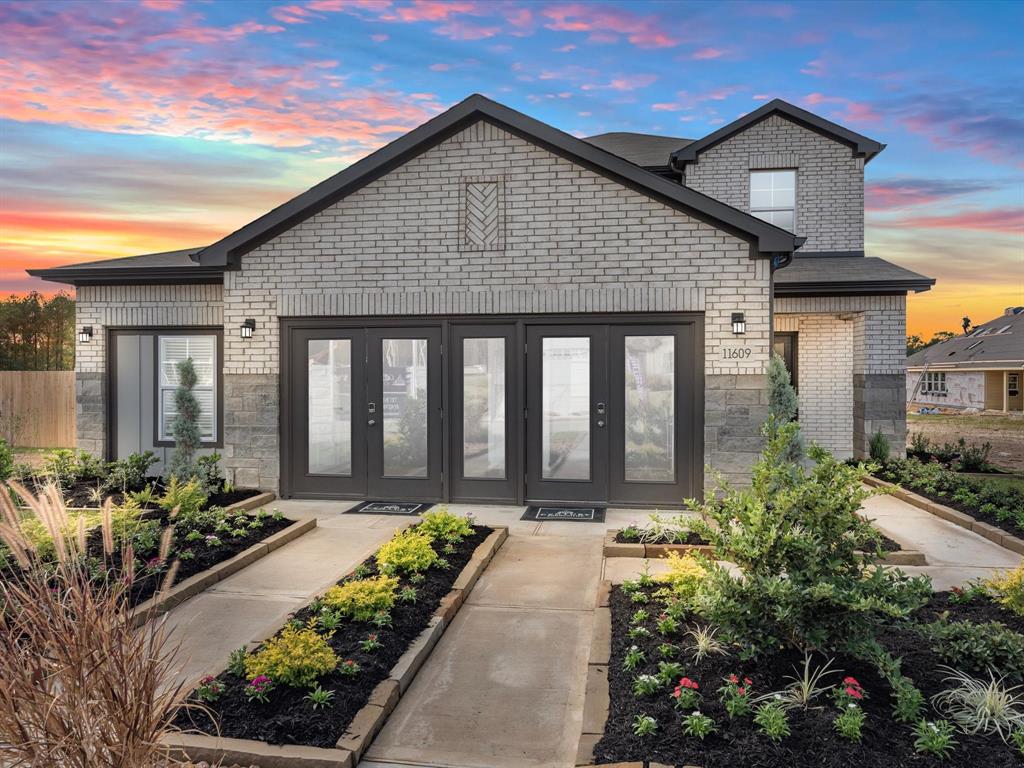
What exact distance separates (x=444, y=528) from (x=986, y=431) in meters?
25.6

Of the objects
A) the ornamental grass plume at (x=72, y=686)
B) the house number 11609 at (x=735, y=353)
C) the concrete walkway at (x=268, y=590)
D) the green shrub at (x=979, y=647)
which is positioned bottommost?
the concrete walkway at (x=268, y=590)

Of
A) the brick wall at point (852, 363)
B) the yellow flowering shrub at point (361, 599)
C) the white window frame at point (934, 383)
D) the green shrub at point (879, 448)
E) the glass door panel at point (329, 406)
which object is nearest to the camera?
the yellow flowering shrub at point (361, 599)

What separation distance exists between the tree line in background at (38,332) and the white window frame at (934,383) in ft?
150

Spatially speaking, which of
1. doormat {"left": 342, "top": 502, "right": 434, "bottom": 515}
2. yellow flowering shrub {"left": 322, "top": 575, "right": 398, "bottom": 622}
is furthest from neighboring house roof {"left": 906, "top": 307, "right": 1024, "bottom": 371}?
yellow flowering shrub {"left": 322, "top": 575, "right": 398, "bottom": 622}

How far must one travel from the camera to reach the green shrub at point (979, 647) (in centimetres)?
414

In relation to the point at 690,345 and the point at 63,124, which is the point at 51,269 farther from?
the point at 690,345

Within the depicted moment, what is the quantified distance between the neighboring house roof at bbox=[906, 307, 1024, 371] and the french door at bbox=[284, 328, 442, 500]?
31.2 m

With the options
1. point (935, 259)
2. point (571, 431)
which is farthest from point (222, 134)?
point (935, 259)

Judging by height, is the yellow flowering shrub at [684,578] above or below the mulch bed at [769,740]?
above

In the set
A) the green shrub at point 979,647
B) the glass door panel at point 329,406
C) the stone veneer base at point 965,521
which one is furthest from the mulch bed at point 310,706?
the glass door panel at point 329,406

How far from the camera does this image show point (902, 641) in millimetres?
4707

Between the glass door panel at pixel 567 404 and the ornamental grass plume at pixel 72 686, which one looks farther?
the glass door panel at pixel 567 404

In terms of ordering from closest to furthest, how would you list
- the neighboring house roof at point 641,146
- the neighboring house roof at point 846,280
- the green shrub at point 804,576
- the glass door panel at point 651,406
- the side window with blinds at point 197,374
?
the green shrub at point 804,576 → the glass door panel at point 651,406 → the side window with blinds at point 197,374 → the neighboring house roof at point 846,280 → the neighboring house roof at point 641,146

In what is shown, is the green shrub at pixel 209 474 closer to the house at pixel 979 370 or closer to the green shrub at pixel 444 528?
the green shrub at pixel 444 528
